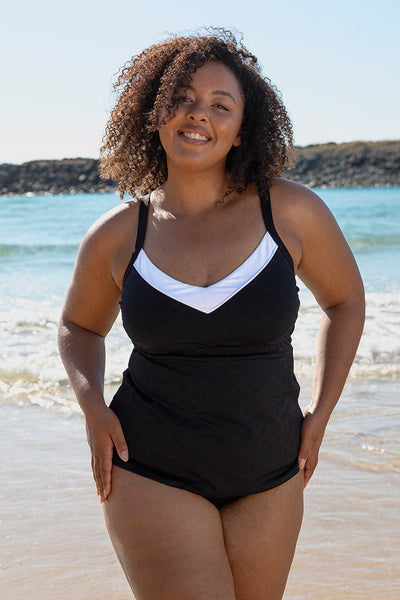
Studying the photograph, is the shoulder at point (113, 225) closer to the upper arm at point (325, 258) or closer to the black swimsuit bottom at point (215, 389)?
the black swimsuit bottom at point (215, 389)

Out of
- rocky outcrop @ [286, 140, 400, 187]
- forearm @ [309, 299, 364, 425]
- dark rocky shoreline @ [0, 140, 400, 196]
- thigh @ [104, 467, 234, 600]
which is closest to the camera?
thigh @ [104, 467, 234, 600]

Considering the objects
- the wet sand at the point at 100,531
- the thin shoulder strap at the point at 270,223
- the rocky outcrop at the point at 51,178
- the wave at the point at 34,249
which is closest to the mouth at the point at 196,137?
the thin shoulder strap at the point at 270,223

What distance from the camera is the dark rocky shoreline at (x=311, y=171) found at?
86.1 meters

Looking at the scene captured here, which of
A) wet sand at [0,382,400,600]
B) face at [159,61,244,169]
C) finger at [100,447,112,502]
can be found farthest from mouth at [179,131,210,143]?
wet sand at [0,382,400,600]

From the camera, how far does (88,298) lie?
263 centimetres

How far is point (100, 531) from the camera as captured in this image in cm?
418

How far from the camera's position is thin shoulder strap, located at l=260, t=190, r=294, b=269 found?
2.40m

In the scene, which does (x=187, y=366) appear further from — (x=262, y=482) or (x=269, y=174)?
(x=269, y=174)

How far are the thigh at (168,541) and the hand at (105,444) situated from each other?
0.18 ft

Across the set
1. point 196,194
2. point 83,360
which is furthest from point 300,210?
point 83,360

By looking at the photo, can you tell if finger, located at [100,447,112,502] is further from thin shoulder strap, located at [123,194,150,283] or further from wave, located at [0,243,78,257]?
wave, located at [0,243,78,257]

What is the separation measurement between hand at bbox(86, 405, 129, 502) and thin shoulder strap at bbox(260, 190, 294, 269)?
25.2 inches

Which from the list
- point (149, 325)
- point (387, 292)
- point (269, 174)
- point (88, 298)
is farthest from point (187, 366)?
point (387, 292)

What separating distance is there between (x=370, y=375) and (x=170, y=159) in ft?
Answer: 15.2
